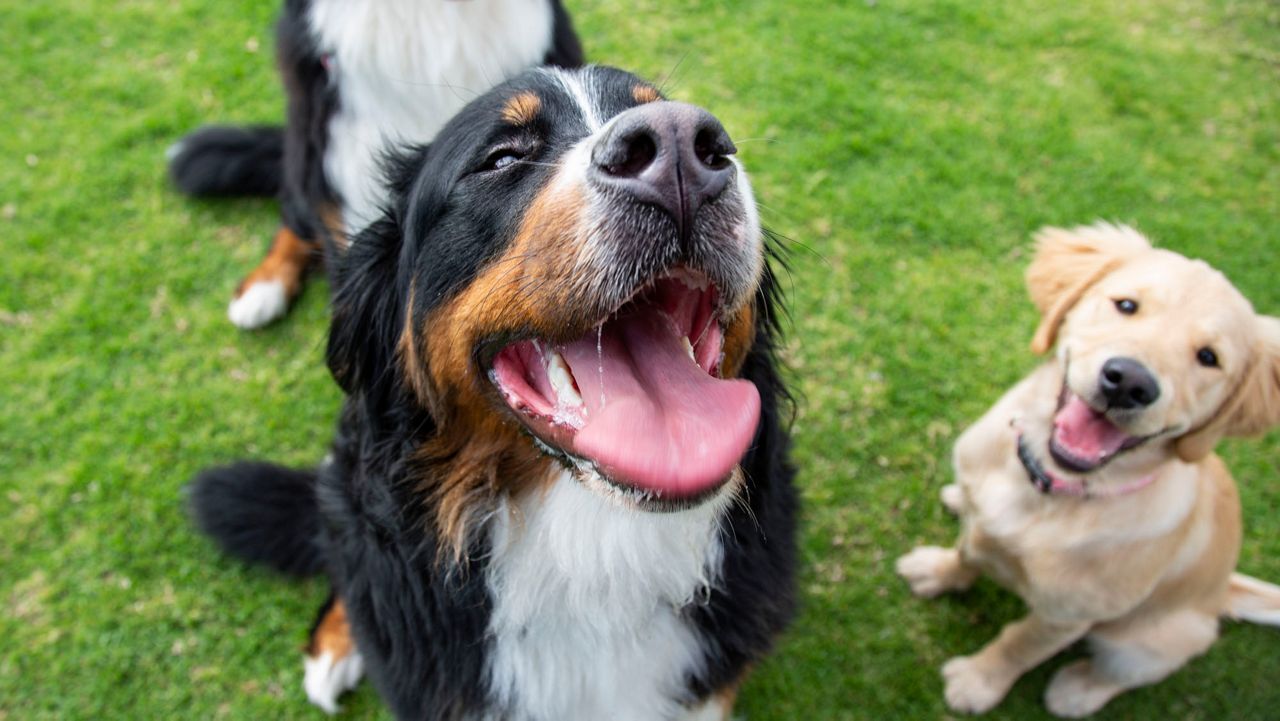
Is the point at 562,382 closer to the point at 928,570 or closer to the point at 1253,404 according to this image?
the point at 1253,404

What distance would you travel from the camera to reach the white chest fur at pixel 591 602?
191 cm

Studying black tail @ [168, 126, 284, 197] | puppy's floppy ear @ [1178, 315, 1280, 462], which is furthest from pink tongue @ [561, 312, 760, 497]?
black tail @ [168, 126, 284, 197]

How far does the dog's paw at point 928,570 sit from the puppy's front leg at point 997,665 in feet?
0.89

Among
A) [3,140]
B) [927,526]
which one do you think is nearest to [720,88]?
[927,526]

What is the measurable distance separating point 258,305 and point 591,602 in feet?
8.46

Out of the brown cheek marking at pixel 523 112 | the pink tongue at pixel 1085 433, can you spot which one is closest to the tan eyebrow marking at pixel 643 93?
the brown cheek marking at pixel 523 112

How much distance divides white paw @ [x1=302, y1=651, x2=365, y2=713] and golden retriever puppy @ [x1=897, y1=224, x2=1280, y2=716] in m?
2.27

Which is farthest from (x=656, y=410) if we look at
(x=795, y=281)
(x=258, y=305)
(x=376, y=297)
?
(x=258, y=305)

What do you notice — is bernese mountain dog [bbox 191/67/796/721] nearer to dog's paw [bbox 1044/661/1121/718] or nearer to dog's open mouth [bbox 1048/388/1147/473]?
dog's open mouth [bbox 1048/388/1147/473]

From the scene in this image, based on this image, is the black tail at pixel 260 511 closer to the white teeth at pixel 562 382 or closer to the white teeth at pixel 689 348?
the white teeth at pixel 562 382

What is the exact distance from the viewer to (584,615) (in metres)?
2.02

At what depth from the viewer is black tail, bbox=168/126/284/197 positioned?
3980mm

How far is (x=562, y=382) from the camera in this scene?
1.71m

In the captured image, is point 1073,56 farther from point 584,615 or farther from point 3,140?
point 3,140
